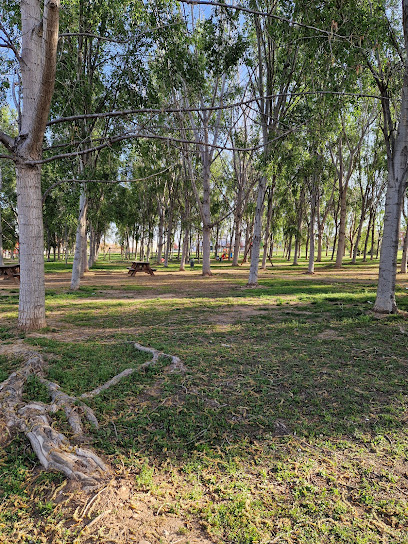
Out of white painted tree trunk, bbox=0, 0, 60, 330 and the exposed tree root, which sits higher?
white painted tree trunk, bbox=0, 0, 60, 330

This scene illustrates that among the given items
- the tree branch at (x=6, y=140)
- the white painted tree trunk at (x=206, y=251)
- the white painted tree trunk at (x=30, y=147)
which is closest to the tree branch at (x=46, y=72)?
the white painted tree trunk at (x=30, y=147)

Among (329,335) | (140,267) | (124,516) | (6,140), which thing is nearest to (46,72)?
(6,140)

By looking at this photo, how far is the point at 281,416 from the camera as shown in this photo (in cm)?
345

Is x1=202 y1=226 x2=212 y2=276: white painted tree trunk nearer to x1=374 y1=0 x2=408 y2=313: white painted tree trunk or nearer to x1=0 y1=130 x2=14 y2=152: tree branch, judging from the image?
x1=374 y1=0 x2=408 y2=313: white painted tree trunk

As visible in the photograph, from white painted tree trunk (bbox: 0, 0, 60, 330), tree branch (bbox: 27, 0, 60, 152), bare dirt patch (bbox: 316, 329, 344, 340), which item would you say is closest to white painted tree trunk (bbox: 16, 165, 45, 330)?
white painted tree trunk (bbox: 0, 0, 60, 330)

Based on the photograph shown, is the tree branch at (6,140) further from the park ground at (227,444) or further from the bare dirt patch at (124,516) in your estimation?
the bare dirt patch at (124,516)

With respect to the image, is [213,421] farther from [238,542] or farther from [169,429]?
[238,542]

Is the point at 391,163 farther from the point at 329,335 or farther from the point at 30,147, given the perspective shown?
the point at 30,147

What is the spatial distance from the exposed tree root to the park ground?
84 millimetres

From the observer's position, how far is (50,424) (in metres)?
2.99

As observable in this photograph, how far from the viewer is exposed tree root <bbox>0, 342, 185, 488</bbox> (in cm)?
253

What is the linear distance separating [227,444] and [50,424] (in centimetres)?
159

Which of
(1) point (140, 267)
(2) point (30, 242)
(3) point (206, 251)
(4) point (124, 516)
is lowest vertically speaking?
(4) point (124, 516)

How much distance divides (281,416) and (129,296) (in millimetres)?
9547
